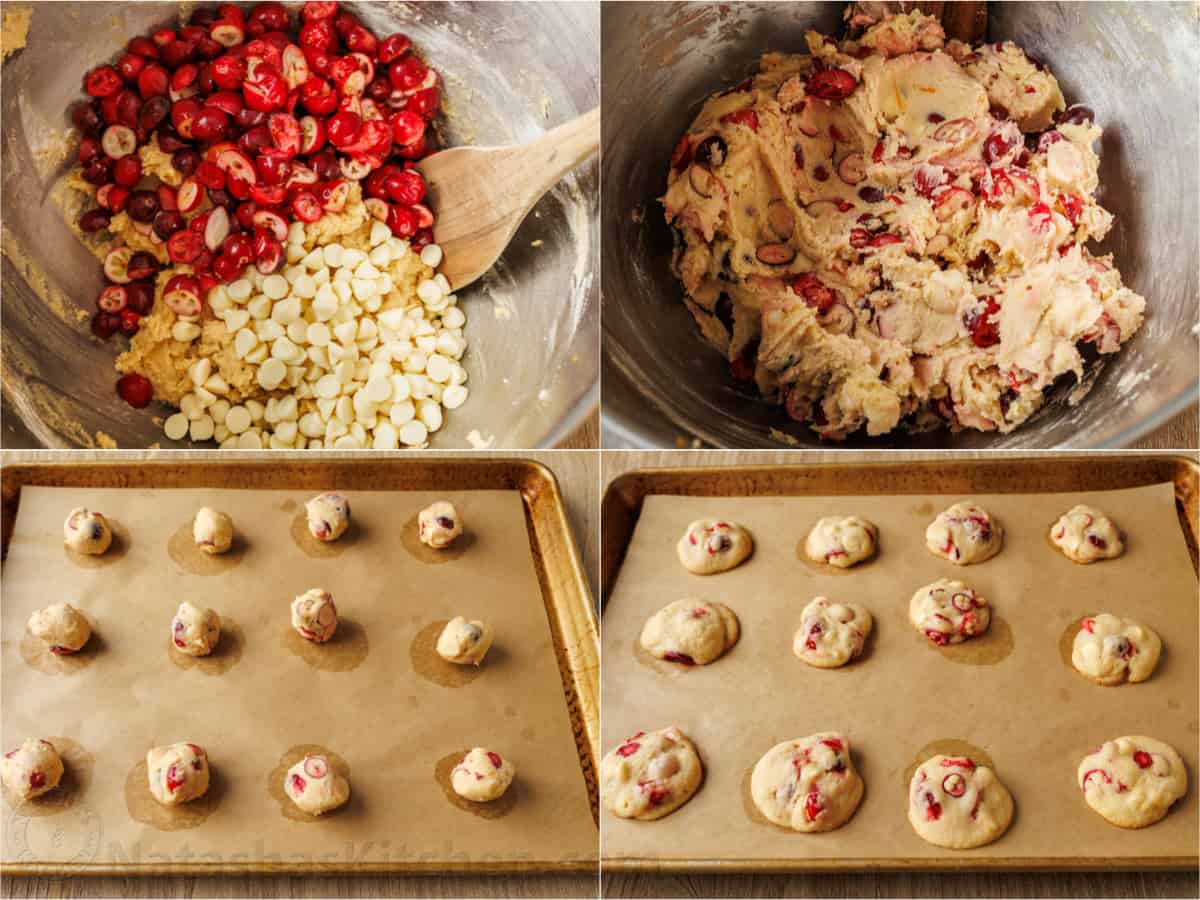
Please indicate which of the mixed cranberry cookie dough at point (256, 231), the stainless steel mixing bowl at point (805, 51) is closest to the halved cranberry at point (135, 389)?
the mixed cranberry cookie dough at point (256, 231)

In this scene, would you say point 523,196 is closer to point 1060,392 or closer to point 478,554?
point 478,554

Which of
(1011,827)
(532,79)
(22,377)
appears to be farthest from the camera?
(532,79)

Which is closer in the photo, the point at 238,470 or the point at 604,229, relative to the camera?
the point at 604,229

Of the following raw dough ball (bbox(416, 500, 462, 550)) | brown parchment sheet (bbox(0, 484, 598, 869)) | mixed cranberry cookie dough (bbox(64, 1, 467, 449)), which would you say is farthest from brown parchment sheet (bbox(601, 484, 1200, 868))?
mixed cranberry cookie dough (bbox(64, 1, 467, 449))

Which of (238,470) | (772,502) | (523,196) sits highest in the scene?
(523,196)

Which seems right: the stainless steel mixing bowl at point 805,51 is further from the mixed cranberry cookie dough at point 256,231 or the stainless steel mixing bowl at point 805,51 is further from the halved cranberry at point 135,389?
the halved cranberry at point 135,389

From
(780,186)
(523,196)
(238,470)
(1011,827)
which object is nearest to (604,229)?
(523,196)
